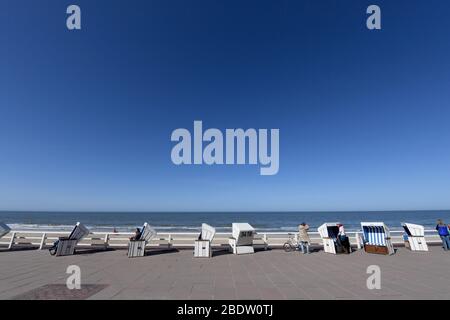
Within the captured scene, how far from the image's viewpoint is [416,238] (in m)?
11.3

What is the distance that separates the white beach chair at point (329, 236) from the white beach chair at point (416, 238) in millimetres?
3671

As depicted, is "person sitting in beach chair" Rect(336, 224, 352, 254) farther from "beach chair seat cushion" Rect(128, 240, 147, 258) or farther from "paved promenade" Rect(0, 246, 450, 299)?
"beach chair seat cushion" Rect(128, 240, 147, 258)

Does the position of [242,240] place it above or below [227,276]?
above

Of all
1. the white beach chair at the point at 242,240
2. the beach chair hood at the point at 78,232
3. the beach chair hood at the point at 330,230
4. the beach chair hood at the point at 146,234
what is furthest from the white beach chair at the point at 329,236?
the beach chair hood at the point at 78,232

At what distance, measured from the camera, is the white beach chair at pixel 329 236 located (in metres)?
10.6

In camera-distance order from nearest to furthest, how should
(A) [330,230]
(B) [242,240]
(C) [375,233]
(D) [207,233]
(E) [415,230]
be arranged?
(D) [207,233]
(C) [375,233]
(B) [242,240]
(A) [330,230]
(E) [415,230]

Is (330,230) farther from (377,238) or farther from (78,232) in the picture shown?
(78,232)

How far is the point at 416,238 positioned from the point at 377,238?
97.8 inches

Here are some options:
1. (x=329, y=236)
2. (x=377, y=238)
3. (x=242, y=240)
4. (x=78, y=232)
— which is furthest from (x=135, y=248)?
(x=377, y=238)

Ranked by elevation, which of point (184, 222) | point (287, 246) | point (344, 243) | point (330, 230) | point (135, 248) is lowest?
point (184, 222)

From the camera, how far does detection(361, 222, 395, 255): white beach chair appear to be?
1012 centimetres

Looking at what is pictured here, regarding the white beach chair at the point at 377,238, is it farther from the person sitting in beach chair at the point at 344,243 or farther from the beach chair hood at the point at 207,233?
the beach chair hood at the point at 207,233

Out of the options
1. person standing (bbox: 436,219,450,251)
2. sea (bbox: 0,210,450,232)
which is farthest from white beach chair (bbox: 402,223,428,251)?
sea (bbox: 0,210,450,232)
